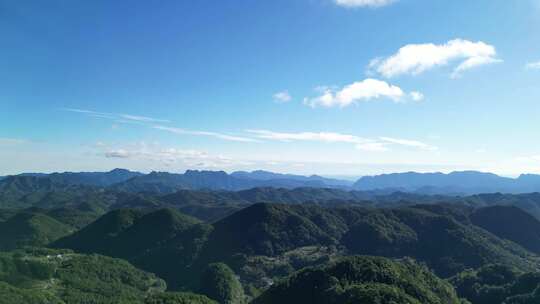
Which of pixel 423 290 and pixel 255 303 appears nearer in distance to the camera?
pixel 423 290

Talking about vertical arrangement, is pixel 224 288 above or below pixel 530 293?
below

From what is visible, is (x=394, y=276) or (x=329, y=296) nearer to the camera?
(x=329, y=296)

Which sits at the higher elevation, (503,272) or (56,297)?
(503,272)

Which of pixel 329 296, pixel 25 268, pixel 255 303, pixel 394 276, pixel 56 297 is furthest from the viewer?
pixel 25 268

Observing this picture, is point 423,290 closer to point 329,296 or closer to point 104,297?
point 329,296

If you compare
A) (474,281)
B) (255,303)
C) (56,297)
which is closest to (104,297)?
(56,297)

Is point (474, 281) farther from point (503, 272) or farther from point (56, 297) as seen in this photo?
point (56, 297)

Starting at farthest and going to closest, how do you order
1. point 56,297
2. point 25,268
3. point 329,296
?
point 25,268
point 56,297
point 329,296

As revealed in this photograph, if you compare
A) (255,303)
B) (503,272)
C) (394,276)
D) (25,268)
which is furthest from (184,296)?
(503,272)

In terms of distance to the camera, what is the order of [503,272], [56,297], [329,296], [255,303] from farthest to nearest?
[503,272]
[56,297]
[255,303]
[329,296]
